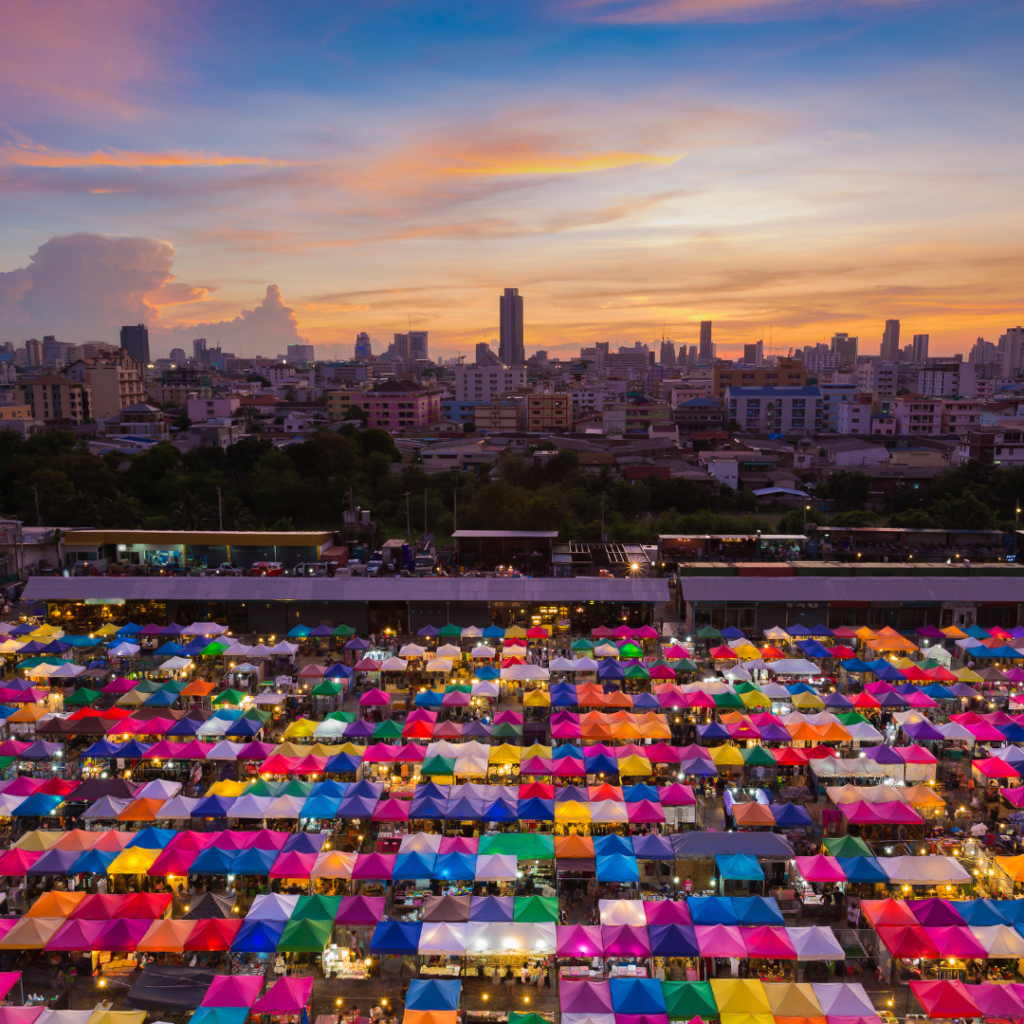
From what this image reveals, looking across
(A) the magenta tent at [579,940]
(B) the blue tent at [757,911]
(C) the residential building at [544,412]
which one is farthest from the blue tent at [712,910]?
(C) the residential building at [544,412]

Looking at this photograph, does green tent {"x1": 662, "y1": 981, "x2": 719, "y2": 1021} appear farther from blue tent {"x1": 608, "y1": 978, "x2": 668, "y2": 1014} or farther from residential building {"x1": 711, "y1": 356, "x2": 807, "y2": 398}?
residential building {"x1": 711, "y1": 356, "x2": 807, "y2": 398}

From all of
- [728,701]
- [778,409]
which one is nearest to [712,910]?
[728,701]

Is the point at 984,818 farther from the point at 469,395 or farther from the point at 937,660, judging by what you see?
the point at 469,395

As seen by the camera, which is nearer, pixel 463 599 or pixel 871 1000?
pixel 871 1000

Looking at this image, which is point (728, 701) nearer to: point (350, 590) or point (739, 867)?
point (739, 867)

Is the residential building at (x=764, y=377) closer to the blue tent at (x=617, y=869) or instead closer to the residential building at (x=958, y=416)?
the residential building at (x=958, y=416)

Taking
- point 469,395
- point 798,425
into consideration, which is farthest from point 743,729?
point 469,395
